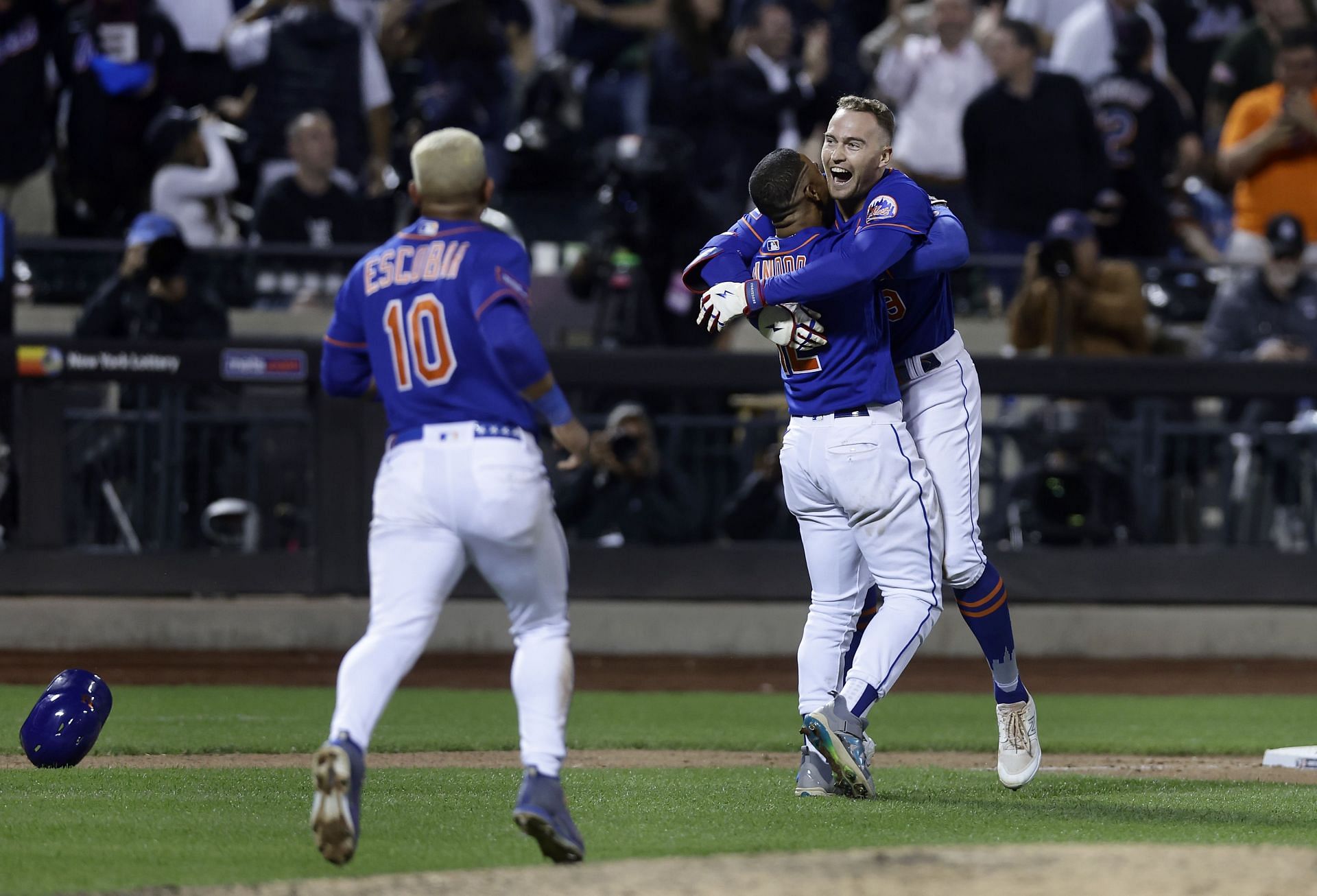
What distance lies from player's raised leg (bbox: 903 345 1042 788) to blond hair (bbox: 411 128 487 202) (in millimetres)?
1979

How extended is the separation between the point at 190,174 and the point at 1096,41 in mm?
6120

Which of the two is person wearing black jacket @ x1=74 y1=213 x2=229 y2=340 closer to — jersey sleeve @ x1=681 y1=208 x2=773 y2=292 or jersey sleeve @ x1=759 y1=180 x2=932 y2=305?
jersey sleeve @ x1=681 y1=208 x2=773 y2=292

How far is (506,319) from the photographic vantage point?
4.53 meters

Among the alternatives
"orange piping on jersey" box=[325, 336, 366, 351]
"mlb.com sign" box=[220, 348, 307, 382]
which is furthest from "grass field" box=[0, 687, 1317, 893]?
"mlb.com sign" box=[220, 348, 307, 382]

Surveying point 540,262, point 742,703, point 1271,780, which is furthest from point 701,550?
point 1271,780

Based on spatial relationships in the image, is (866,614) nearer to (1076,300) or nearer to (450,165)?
(450,165)

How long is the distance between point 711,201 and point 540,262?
3.94 feet

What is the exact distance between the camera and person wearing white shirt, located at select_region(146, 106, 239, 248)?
12.1 m

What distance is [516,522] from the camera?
14.9ft

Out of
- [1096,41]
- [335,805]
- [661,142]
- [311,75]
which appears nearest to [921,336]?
[335,805]

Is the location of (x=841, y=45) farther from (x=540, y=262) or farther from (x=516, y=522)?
(x=516, y=522)

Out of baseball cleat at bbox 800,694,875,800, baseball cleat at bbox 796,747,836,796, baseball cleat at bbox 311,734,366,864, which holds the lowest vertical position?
baseball cleat at bbox 796,747,836,796

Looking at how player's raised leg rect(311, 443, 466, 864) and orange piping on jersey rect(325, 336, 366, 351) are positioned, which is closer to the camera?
player's raised leg rect(311, 443, 466, 864)

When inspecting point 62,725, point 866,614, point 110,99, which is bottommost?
point 62,725
